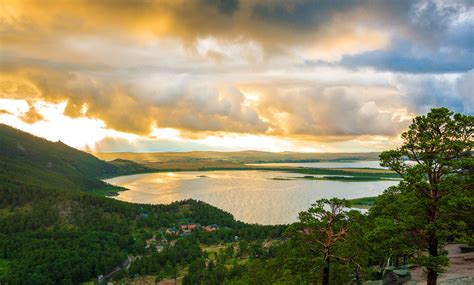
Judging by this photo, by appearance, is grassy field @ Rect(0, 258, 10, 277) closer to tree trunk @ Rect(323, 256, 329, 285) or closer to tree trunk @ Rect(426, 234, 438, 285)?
tree trunk @ Rect(323, 256, 329, 285)

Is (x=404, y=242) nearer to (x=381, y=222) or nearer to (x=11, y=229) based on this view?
(x=381, y=222)

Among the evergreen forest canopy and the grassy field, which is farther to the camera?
the grassy field

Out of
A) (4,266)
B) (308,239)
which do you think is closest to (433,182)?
(308,239)

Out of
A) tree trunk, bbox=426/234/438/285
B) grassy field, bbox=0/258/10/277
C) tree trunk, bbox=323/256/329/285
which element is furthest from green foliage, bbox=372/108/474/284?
grassy field, bbox=0/258/10/277

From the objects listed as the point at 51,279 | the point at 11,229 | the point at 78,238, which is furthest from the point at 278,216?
the point at 11,229

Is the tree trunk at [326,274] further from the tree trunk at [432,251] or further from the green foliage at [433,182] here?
the tree trunk at [432,251]

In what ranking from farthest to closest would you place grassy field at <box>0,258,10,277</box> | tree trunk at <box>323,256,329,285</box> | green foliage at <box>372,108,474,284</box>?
grassy field at <box>0,258,10,277</box> → tree trunk at <box>323,256,329,285</box> → green foliage at <box>372,108,474,284</box>

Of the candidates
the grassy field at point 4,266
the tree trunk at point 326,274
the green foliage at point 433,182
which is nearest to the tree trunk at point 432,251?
the green foliage at point 433,182

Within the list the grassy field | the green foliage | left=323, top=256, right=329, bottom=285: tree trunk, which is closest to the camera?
the green foliage
